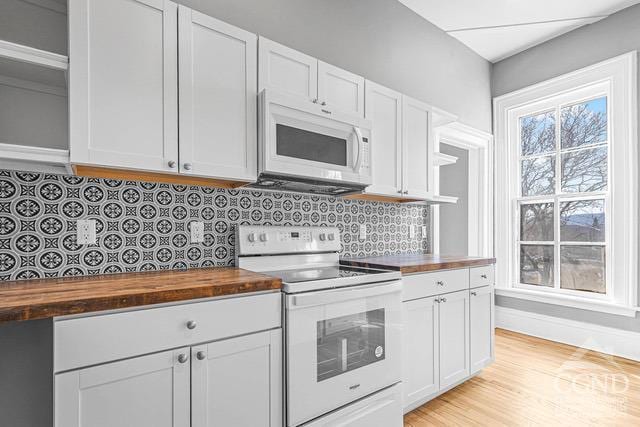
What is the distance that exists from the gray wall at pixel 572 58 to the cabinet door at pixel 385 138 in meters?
2.22

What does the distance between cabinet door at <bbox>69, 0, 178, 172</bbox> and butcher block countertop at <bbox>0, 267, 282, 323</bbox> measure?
1.62ft

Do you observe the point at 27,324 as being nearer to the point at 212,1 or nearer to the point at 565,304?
the point at 212,1

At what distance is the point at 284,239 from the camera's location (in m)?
2.19

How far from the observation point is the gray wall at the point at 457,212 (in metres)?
4.13

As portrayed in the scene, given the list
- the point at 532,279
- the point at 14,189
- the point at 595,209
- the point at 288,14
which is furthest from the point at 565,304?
the point at 14,189

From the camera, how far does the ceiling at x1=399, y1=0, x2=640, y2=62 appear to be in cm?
308

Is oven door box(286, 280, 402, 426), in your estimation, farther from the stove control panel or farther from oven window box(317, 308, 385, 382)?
the stove control panel

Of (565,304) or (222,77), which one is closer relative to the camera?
(222,77)

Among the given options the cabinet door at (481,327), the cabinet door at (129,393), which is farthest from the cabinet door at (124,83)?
the cabinet door at (481,327)

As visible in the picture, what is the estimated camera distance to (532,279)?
385 centimetres

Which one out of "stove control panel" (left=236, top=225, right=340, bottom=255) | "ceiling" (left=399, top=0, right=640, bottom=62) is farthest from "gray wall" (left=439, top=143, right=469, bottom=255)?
"stove control panel" (left=236, top=225, right=340, bottom=255)

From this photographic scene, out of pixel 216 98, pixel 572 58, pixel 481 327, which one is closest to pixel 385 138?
pixel 216 98

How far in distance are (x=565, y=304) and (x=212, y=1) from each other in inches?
158

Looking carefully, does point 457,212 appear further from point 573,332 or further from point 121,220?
point 121,220
